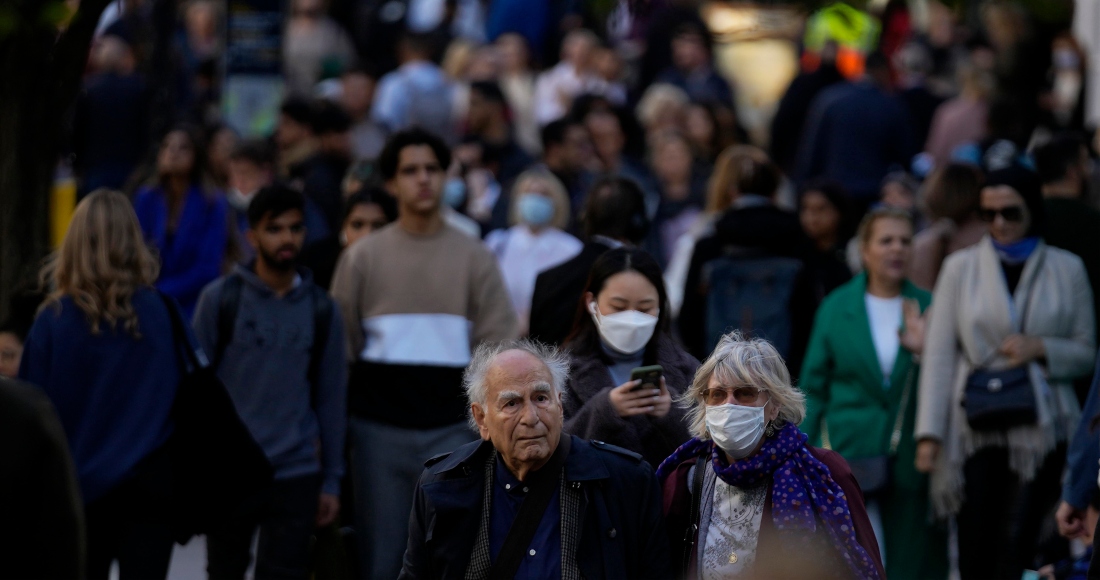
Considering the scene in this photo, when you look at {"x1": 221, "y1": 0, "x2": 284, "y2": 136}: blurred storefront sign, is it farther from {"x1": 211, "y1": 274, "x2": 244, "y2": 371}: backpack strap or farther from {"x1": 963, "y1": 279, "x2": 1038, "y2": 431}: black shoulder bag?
{"x1": 963, "y1": 279, "x2": 1038, "y2": 431}: black shoulder bag

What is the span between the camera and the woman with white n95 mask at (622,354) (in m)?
6.48

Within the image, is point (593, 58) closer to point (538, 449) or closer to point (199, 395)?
point (199, 395)

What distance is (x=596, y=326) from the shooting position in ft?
22.6

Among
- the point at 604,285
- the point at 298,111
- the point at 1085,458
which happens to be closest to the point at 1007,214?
the point at 1085,458

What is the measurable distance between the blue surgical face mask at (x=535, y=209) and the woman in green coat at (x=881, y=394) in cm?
215

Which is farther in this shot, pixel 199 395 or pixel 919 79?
pixel 919 79

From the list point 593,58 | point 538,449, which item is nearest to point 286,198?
point 538,449

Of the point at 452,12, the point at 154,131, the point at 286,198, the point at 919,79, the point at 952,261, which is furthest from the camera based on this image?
the point at 452,12

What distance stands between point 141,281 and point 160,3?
7.58 metres

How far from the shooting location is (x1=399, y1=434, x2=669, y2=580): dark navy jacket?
5559 mm

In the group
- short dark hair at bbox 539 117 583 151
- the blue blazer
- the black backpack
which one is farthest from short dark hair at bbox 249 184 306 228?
short dark hair at bbox 539 117 583 151

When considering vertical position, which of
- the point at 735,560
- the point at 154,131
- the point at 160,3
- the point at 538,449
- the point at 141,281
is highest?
the point at 160,3

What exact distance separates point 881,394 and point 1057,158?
1694mm

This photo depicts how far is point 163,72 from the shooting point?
14.3 meters
